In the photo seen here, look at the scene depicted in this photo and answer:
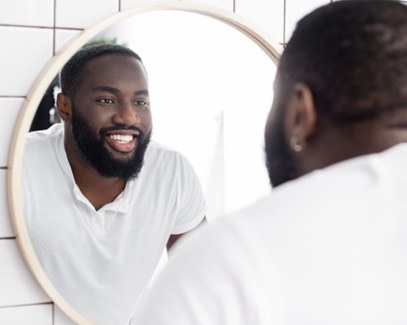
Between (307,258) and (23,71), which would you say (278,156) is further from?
(23,71)

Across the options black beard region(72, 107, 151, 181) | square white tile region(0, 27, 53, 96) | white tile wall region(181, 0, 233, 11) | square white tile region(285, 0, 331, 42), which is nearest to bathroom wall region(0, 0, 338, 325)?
square white tile region(0, 27, 53, 96)

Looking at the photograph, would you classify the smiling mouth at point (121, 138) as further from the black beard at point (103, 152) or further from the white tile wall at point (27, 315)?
the white tile wall at point (27, 315)

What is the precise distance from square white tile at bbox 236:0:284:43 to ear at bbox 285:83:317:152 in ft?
2.55

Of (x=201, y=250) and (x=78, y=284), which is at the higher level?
(x=201, y=250)

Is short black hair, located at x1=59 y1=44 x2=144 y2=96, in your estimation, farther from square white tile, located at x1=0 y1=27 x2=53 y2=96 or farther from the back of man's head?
the back of man's head

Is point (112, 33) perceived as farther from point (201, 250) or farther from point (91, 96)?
point (201, 250)

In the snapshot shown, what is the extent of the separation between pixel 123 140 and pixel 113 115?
0.05 m

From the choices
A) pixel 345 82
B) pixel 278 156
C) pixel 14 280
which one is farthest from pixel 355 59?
pixel 14 280

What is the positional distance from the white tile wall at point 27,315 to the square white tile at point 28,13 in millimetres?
511

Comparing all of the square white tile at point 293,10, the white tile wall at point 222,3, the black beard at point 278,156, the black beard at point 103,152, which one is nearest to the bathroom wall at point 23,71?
the black beard at point 103,152

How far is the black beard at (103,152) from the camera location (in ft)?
4.19

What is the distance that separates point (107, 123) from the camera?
4.24 feet

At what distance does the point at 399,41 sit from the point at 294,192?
19 cm

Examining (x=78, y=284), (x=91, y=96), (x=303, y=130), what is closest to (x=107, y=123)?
(x=91, y=96)
